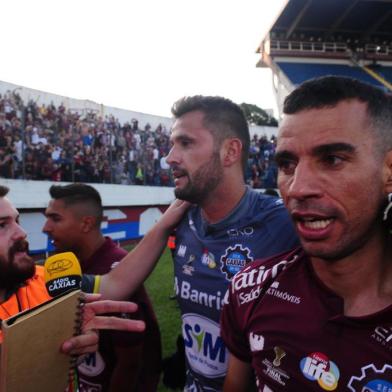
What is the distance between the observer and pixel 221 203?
7.84 feet

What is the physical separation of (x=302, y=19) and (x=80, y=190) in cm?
2285

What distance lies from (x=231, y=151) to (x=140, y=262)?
872 mm

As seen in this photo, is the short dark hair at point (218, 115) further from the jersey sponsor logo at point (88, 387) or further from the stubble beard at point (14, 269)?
the jersey sponsor logo at point (88, 387)

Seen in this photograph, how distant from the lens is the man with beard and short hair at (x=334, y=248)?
1.27 metres

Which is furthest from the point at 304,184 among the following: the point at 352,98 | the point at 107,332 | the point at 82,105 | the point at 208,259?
the point at 82,105

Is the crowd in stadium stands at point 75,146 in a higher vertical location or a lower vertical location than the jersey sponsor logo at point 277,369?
higher

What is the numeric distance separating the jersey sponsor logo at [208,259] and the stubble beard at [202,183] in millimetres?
318

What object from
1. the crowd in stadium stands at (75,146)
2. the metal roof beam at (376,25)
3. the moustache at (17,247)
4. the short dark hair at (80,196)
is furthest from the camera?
the metal roof beam at (376,25)

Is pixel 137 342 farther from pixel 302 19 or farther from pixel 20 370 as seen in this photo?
pixel 302 19

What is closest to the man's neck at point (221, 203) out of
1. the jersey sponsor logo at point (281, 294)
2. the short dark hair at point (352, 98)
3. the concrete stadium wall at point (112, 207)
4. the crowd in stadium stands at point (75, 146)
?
the jersey sponsor logo at point (281, 294)

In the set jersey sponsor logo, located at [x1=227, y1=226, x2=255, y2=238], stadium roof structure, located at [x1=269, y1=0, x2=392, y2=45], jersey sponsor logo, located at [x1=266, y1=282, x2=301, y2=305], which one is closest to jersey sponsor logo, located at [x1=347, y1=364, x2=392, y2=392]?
jersey sponsor logo, located at [x1=266, y1=282, x2=301, y2=305]

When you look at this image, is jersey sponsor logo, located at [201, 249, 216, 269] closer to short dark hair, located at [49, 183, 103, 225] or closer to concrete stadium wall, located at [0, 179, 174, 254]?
short dark hair, located at [49, 183, 103, 225]

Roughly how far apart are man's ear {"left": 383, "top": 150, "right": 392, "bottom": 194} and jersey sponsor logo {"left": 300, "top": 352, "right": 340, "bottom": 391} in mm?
573

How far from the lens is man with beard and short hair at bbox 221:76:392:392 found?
4.18 feet
